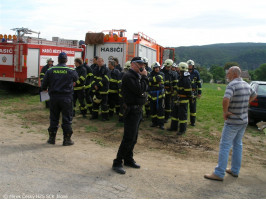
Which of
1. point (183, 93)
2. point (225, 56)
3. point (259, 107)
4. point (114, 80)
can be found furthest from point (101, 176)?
point (225, 56)

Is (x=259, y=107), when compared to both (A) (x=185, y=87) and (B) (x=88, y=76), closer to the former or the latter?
(A) (x=185, y=87)

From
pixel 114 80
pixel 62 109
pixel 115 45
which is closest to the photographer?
pixel 62 109

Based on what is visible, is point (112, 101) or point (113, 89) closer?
point (113, 89)

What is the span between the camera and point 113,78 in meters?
8.99

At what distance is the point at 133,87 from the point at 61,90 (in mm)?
1994

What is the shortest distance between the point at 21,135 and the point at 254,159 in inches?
209

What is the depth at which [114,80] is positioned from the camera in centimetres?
901

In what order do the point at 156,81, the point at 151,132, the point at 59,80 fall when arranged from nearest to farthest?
the point at 59,80 → the point at 151,132 → the point at 156,81

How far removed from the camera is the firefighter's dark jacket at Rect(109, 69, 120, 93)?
889 centimetres

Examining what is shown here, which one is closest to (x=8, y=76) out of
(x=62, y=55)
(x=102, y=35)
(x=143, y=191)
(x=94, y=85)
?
(x=102, y=35)

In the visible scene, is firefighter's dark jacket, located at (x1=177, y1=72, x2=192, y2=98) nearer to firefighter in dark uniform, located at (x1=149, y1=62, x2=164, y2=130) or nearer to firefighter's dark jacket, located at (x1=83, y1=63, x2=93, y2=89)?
firefighter in dark uniform, located at (x1=149, y1=62, x2=164, y2=130)

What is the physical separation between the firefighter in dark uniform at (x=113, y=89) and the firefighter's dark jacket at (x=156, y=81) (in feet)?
4.15

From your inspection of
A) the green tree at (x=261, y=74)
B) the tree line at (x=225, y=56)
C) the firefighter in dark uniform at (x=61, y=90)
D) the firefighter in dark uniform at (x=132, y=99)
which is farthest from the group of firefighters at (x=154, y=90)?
the tree line at (x=225, y=56)

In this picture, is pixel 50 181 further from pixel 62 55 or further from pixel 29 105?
pixel 29 105
